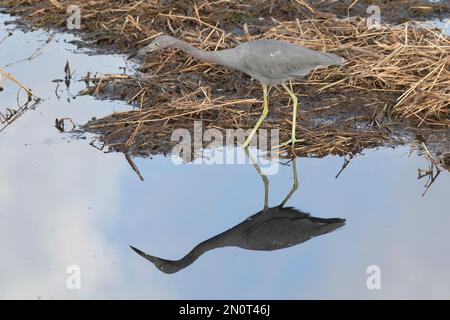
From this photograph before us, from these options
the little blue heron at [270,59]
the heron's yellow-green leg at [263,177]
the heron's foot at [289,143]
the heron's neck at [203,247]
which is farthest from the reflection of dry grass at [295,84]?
the heron's neck at [203,247]

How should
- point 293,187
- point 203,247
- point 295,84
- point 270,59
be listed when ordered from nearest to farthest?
1. point 203,247
2. point 293,187
3. point 270,59
4. point 295,84

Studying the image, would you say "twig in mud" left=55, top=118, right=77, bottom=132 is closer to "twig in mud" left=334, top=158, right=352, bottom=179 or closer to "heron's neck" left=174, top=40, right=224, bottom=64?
"heron's neck" left=174, top=40, right=224, bottom=64

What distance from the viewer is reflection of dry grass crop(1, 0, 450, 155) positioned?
24.5 feet

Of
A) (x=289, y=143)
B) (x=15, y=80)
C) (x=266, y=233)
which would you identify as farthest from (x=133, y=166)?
(x=15, y=80)

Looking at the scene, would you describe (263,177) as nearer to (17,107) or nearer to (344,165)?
A: (344,165)

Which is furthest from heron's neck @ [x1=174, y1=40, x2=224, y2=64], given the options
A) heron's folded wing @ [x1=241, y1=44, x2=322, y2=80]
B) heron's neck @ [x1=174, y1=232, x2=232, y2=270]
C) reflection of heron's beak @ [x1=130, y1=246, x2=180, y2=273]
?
reflection of heron's beak @ [x1=130, y1=246, x2=180, y2=273]

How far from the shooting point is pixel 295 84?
826 centimetres

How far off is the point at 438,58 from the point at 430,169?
173 cm

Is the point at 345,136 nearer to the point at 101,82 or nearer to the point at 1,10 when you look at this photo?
the point at 101,82

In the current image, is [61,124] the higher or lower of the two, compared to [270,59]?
lower

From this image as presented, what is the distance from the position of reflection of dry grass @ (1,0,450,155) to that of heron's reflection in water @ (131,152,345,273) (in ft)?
3.47

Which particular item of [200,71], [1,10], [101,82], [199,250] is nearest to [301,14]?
[200,71]

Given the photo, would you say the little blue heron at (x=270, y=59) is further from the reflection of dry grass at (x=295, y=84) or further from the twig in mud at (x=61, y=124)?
the twig in mud at (x=61, y=124)

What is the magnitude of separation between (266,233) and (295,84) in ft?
8.25
